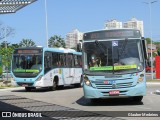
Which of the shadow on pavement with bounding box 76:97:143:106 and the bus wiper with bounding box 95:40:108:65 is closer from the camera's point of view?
the bus wiper with bounding box 95:40:108:65

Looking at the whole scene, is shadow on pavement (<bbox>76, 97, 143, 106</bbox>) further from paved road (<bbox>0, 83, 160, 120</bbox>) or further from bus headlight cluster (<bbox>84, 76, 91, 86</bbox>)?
bus headlight cluster (<bbox>84, 76, 91, 86</bbox>)

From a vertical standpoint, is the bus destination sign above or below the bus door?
above

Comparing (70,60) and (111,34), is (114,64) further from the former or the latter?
(70,60)

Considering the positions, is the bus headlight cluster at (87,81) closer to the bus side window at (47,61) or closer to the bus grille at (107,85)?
the bus grille at (107,85)

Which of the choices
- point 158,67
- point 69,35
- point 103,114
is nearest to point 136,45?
point 103,114

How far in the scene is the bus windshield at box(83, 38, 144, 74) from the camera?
1513 cm

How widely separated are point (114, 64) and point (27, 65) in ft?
37.6

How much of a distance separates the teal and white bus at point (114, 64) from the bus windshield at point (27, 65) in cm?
992

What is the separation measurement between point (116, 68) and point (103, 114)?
3049 mm

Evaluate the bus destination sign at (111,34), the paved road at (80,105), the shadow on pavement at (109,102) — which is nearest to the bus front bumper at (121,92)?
the paved road at (80,105)

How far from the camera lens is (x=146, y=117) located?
37.8 ft

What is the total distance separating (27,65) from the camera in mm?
25609

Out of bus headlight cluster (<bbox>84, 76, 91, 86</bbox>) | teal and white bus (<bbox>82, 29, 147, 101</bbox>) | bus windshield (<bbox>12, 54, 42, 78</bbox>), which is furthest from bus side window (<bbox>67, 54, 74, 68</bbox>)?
bus headlight cluster (<bbox>84, 76, 91, 86</bbox>)

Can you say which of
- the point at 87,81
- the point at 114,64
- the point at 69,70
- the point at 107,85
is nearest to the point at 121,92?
the point at 107,85
